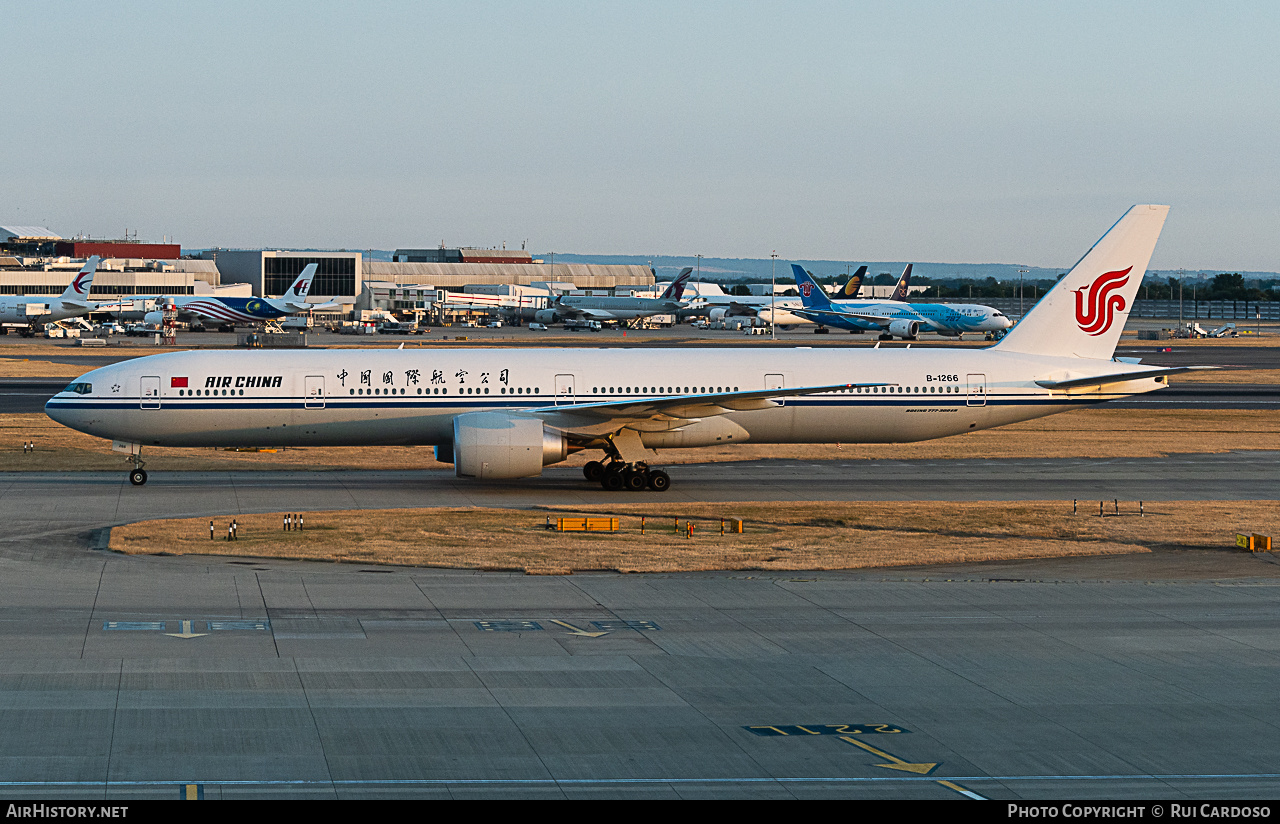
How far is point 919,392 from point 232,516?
2129 centimetres

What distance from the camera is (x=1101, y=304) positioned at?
138ft

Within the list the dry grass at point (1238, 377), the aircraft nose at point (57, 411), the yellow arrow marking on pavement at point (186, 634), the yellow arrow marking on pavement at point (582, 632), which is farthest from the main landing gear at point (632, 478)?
the dry grass at point (1238, 377)

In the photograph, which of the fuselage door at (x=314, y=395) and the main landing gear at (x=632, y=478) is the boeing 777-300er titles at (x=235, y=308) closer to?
the fuselage door at (x=314, y=395)

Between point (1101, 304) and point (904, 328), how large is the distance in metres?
91.3

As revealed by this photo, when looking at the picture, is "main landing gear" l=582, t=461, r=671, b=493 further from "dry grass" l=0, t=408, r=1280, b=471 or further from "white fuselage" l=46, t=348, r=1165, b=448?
"dry grass" l=0, t=408, r=1280, b=471

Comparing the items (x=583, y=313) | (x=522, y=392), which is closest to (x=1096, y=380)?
(x=522, y=392)

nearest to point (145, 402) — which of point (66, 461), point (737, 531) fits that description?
point (66, 461)

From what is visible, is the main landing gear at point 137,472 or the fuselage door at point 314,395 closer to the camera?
the main landing gear at point 137,472

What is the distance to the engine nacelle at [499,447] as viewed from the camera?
118ft

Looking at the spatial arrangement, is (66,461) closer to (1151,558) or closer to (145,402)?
(145,402)

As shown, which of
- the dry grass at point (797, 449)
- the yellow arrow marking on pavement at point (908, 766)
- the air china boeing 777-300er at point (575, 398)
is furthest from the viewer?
the dry grass at point (797, 449)

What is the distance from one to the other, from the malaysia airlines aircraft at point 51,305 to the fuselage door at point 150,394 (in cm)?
10676

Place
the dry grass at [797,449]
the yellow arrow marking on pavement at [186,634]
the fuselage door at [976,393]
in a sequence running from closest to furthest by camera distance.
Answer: the yellow arrow marking on pavement at [186,634] → the fuselage door at [976,393] → the dry grass at [797,449]

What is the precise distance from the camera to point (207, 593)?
77.5ft
